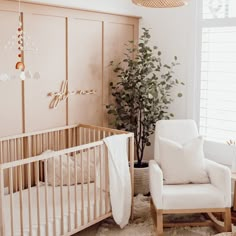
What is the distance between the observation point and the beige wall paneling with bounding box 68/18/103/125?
404 cm

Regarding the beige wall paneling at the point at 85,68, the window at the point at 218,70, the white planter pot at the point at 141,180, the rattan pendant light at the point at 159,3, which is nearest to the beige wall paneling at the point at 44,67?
the beige wall paneling at the point at 85,68

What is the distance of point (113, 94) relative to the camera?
446cm

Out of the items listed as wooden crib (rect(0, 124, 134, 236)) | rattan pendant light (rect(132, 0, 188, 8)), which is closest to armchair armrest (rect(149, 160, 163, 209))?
wooden crib (rect(0, 124, 134, 236))

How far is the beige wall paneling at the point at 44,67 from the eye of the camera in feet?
12.0

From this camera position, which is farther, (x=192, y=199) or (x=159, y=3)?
(x=192, y=199)

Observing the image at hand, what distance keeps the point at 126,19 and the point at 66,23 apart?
34.9 inches

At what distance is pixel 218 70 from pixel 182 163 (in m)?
1.14

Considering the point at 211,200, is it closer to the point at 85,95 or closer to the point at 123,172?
the point at 123,172

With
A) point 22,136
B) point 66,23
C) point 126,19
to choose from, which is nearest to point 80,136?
point 22,136

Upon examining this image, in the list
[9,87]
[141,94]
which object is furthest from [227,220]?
[9,87]

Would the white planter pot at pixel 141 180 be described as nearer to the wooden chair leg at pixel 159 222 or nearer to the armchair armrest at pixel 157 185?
the armchair armrest at pixel 157 185

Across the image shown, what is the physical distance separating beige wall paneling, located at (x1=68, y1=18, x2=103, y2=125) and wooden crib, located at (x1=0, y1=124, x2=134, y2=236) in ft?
0.75

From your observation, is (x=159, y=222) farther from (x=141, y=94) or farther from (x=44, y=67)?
(x=44, y=67)

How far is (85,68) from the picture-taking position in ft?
13.8
